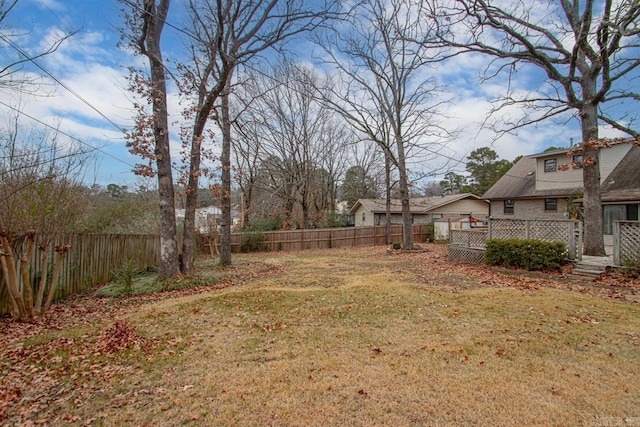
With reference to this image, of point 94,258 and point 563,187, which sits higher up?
point 563,187

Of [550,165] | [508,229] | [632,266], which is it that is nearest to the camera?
[632,266]

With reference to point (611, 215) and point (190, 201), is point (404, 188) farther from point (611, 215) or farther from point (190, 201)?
point (190, 201)

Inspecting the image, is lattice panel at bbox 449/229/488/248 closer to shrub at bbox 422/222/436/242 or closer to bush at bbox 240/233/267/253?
shrub at bbox 422/222/436/242

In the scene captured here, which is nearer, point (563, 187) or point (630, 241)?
point (630, 241)

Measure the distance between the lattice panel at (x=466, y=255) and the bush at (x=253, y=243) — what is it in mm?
10950

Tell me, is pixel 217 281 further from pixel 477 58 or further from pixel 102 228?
pixel 477 58

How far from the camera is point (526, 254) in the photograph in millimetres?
9609

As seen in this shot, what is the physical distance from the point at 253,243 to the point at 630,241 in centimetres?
1649

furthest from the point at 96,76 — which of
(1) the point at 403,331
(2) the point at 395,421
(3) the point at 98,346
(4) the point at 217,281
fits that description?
(2) the point at 395,421

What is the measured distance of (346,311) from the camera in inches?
224

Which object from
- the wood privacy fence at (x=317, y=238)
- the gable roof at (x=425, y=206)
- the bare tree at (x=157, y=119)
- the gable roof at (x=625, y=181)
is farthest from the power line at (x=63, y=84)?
the gable roof at (x=425, y=206)

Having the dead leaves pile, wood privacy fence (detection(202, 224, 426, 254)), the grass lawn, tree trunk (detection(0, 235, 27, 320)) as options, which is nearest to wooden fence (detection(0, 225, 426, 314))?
tree trunk (detection(0, 235, 27, 320))

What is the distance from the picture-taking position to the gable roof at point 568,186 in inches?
544

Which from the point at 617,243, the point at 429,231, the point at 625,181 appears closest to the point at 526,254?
the point at 617,243
